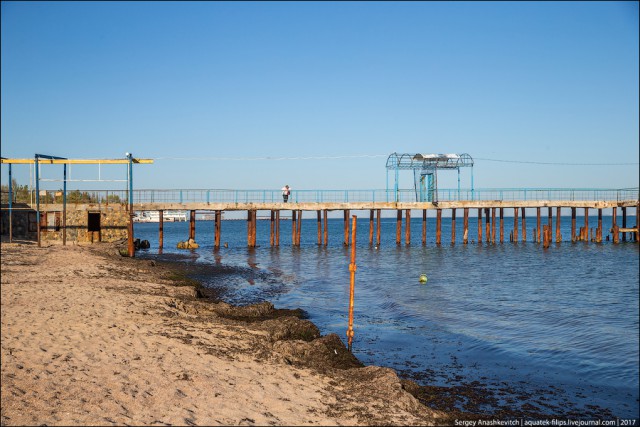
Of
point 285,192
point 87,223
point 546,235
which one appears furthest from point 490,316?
point 546,235

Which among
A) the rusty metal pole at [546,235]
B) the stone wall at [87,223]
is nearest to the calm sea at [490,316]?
the stone wall at [87,223]

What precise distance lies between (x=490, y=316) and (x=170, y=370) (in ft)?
35.2

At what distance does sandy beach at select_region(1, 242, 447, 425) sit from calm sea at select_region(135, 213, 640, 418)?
1.95 meters

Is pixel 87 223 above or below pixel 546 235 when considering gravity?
above

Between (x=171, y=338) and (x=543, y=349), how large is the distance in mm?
7753

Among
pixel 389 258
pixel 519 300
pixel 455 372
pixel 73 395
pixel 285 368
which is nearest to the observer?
pixel 73 395

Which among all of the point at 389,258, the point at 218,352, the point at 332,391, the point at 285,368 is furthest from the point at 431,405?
the point at 389,258

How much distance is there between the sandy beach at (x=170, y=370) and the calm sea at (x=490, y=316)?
76.8 inches

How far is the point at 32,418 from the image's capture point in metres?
5.53

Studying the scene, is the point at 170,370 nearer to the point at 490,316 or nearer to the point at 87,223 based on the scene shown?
the point at 490,316

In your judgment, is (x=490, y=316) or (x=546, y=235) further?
(x=546, y=235)

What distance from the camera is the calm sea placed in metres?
9.34

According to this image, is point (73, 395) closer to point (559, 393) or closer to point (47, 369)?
point (47, 369)

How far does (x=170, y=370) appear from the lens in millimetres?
7457
